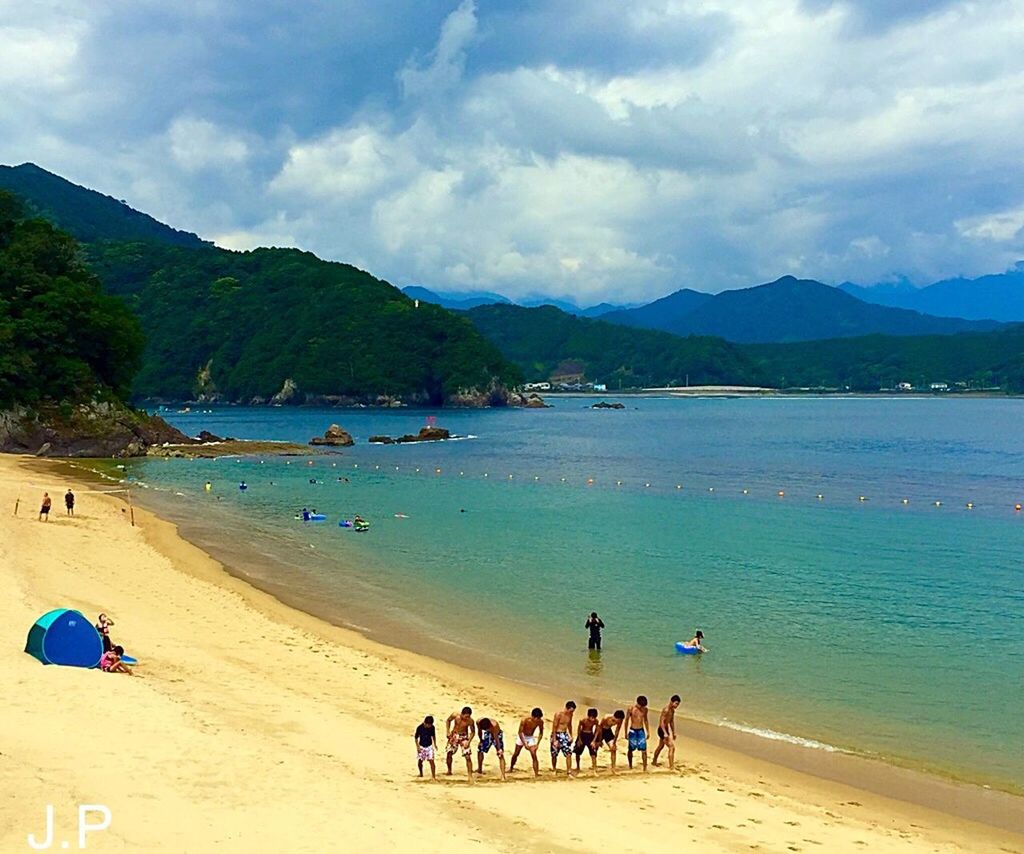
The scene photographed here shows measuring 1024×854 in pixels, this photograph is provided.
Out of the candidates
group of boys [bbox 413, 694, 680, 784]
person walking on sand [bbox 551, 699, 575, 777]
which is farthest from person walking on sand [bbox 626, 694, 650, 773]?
person walking on sand [bbox 551, 699, 575, 777]

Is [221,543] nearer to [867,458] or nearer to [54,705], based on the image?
[54,705]

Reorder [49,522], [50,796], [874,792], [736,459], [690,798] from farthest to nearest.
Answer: [736,459] < [49,522] < [874,792] < [690,798] < [50,796]

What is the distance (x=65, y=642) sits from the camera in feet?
63.8

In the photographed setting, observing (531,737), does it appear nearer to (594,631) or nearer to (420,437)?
(594,631)

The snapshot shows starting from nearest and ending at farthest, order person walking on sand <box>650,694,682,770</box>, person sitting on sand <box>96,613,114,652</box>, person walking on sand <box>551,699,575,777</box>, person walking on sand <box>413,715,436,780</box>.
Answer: person walking on sand <box>413,715,436,780</box> < person walking on sand <box>551,699,575,777</box> < person walking on sand <box>650,694,682,770</box> < person sitting on sand <box>96,613,114,652</box>

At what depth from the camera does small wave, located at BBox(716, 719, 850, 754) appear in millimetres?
19938

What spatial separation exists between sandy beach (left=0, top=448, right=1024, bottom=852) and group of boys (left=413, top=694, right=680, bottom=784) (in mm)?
348

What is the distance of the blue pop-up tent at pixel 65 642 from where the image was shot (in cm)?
1920

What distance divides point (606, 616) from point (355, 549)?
646 inches

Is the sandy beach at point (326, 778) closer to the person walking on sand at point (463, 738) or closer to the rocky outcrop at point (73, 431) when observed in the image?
the person walking on sand at point (463, 738)

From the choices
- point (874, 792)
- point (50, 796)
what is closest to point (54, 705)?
point (50, 796)

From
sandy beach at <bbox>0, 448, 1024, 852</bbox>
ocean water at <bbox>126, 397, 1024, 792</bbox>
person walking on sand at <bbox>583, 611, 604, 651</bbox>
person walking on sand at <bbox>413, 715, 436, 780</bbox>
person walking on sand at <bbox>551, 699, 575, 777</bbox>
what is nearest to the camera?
sandy beach at <bbox>0, 448, 1024, 852</bbox>

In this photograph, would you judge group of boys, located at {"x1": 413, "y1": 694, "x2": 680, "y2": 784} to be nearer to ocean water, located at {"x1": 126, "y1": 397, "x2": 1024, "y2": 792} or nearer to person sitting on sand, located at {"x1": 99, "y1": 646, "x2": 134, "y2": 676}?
ocean water, located at {"x1": 126, "y1": 397, "x2": 1024, "y2": 792}

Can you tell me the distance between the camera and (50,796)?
12375 millimetres
